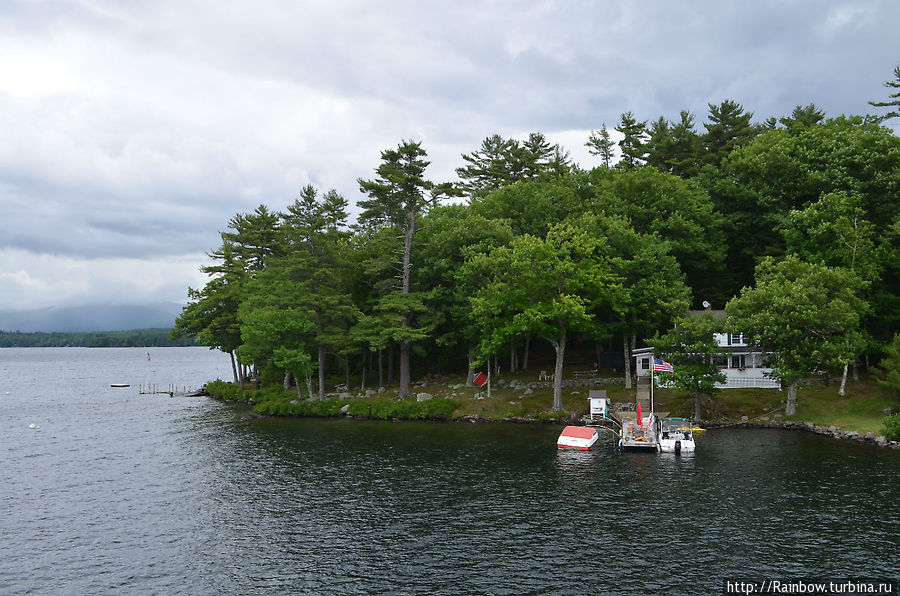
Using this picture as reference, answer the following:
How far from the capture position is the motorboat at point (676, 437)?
1922 inches

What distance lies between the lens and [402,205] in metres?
74.8

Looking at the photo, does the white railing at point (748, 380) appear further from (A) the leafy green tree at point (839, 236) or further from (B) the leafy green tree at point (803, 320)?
(A) the leafy green tree at point (839, 236)

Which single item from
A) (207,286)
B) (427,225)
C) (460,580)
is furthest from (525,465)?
(207,286)

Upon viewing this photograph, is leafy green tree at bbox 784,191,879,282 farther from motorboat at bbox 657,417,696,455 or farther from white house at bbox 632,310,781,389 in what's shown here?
motorboat at bbox 657,417,696,455

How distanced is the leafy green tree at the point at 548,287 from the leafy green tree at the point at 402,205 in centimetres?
1036

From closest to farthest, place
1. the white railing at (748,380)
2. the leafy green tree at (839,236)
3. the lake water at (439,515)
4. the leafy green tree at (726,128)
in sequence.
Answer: the lake water at (439,515) → the leafy green tree at (839,236) → the white railing at (748,380) → the leafy green tree at (726,128)

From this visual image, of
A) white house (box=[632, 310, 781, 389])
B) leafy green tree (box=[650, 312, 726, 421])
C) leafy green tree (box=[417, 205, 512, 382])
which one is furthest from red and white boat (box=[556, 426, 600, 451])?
white house (box=[632, 310, 781, 389])

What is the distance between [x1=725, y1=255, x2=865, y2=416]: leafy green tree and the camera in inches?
2152

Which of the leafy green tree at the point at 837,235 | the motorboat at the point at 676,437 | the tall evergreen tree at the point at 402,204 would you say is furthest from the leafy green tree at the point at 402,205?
the leafy green tree at the point at 837,235

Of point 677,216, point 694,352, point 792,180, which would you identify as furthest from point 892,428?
point 792,180

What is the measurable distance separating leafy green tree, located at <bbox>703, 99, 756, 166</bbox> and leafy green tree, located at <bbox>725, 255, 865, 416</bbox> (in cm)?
4529

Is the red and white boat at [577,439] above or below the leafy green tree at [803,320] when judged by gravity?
below

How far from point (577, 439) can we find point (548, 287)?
61.5ft

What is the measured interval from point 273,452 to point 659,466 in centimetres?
3295
